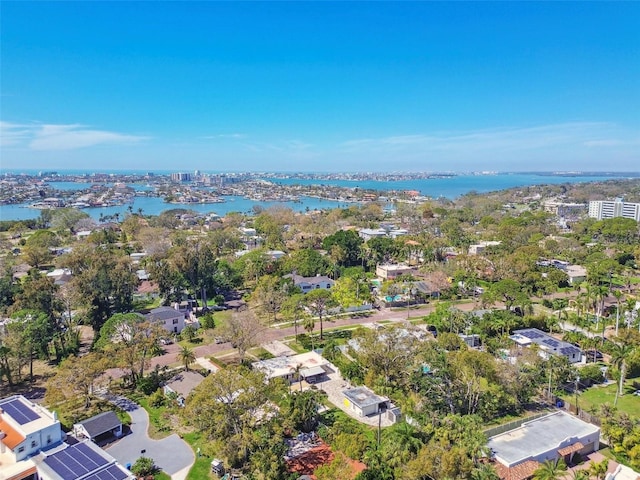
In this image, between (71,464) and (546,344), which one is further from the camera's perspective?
(546,344)

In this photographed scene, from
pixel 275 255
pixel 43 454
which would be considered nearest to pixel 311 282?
pixel 275 255

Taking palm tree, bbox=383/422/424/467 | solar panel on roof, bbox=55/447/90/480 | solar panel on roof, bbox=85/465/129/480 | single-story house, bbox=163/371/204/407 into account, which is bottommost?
single-story house, bbox=163/371/204/407

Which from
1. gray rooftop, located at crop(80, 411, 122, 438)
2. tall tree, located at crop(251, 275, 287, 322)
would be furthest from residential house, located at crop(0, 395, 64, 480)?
tall tree, located at crop(251, 275, 287, 322)

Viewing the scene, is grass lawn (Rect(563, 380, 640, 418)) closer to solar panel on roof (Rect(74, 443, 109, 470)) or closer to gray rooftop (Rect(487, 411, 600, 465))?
gray rooftop (Rect(487, 411, 600, 465))

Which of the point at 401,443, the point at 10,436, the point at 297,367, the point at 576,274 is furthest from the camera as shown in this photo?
the point at 576,274

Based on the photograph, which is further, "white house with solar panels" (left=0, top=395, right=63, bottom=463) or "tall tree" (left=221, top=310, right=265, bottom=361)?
"tall tree" (left=221, top=310, right=265, bottom=361)

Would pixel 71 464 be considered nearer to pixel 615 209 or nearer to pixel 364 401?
pixel 364 401

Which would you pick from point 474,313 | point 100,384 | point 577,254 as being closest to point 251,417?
point 100,384
